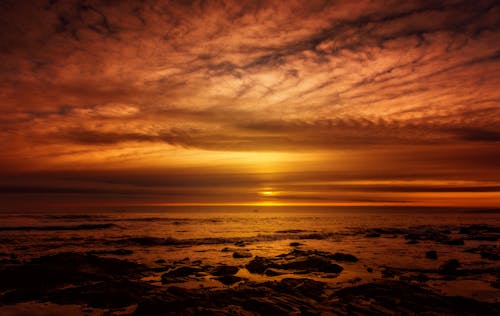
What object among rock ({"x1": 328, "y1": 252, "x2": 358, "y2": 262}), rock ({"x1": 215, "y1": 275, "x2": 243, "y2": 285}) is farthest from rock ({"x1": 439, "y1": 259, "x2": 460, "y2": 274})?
rock ({"x1": 215, "y1": 275, "x2": 243, "y2": 285})

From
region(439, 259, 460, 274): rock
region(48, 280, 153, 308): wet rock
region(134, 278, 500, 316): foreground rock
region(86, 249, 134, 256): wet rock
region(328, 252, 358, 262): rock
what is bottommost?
→ region(86, 249, 134, 256): wet rock

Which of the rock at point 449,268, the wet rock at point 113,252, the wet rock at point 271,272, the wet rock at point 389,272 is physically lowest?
the wet rock at point 113,252

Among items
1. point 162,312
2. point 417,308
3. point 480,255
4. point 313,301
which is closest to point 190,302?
point 162,312

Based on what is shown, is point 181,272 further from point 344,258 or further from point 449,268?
point 449,268

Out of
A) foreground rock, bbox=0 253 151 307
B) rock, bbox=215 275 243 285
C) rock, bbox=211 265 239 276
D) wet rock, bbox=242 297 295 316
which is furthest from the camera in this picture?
rock, bbox=211 265 239 276

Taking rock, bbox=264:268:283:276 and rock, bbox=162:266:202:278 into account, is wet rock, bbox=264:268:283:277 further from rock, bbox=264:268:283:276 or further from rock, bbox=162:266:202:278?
rock, bbox=162:266:202:278

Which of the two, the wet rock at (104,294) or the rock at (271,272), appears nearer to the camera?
the wet rock at (104,294)

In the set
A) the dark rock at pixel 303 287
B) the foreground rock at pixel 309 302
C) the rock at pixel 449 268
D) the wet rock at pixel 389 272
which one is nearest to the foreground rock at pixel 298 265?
the wet rock at pixel 389 272

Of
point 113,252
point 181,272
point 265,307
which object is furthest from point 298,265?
point 113,252

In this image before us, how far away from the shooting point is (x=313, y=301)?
36.9ft

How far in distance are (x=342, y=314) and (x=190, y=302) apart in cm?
→ 488

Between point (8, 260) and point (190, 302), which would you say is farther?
point (8, 260)

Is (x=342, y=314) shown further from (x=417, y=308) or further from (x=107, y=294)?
(x=107, y=294)

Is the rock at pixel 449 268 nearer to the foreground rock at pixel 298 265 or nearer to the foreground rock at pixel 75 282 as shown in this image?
the foreground rock at pixel 298 265
